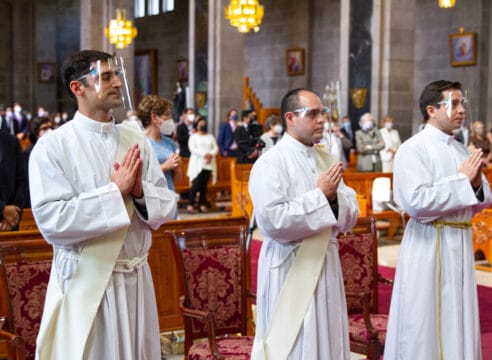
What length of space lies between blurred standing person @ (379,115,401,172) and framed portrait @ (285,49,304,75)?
32.5ft

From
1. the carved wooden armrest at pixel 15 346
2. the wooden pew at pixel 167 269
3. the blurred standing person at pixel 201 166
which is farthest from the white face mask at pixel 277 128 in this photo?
the carved wooden armrest at pixel 15 346

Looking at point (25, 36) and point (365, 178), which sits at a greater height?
point (25, 36)

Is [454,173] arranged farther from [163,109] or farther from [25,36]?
[25,36]

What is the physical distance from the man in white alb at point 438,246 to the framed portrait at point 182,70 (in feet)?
82.7

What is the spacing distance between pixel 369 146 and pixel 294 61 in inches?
480

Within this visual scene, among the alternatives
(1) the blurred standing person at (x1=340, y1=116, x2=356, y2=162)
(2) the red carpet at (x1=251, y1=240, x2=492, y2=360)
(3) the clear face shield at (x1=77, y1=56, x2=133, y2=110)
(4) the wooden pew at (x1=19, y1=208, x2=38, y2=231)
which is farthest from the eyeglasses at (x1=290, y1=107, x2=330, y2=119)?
(1) the blurred standing person at (x1=340, y1=116, x2=356, y2=162)

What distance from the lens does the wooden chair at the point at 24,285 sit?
4.22 m

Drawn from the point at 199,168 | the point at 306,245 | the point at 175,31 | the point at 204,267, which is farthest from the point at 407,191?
the point at 175,31

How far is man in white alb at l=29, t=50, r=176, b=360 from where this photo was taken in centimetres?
347

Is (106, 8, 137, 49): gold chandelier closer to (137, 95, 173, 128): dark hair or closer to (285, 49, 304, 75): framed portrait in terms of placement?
(285, 49, 304, 75): framed portrait

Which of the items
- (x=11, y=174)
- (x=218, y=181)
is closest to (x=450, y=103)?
(x=11, y=174)

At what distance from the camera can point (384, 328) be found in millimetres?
5191

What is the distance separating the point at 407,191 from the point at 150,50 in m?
27.3

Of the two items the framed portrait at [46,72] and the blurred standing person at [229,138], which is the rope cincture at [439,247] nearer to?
the blurred standing person at [229,138]
